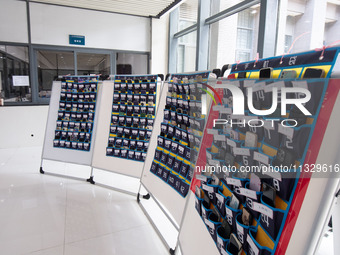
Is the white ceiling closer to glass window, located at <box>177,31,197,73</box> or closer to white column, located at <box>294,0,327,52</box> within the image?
glass window, located at <box>177,31,197,73</box>

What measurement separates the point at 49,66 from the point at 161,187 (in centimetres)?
499

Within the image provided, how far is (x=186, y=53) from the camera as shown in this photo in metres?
6.14

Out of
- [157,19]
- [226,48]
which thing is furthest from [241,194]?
[157,19]

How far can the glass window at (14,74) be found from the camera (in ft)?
16.9

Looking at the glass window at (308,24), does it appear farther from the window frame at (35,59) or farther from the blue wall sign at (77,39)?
the blue wall sign at (77,39)

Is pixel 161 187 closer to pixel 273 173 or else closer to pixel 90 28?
pixel 273 173

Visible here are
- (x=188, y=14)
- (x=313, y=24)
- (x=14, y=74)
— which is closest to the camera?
(x=313, y=24)

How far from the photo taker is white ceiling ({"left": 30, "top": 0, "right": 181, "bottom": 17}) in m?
5.11

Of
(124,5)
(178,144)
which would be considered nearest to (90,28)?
(124,5)

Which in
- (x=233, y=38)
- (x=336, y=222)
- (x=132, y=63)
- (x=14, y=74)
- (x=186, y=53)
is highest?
(x=233, y=38)

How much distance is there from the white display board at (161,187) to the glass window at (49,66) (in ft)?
13.6

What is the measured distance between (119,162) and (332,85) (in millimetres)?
2798

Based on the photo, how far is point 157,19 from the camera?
6105 millimetres

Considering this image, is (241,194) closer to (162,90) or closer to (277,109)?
(277,109)
